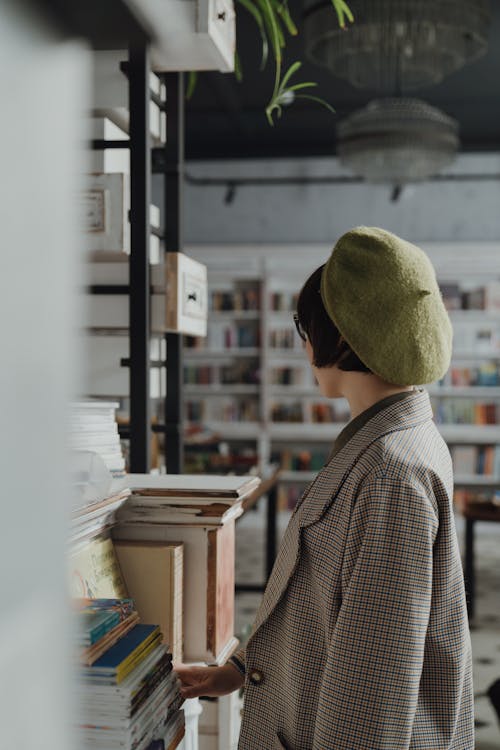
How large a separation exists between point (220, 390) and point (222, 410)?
211 mm

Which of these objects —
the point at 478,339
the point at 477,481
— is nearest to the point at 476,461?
the point at 477,481

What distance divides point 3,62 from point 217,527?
51.0 inches

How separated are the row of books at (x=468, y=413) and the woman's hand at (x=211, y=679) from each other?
705 centimetres

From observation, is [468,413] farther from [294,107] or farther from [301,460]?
[294,107]

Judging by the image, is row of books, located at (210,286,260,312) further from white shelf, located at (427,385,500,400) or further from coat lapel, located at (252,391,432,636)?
coat lapel, located at (252,391,432,636)

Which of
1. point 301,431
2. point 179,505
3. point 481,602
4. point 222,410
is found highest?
point 179,505

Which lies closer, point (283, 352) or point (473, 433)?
point (473, 433)

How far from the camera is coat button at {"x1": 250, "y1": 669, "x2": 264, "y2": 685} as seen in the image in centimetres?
118

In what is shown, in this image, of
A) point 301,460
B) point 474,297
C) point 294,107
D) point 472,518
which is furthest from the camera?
point 301,460

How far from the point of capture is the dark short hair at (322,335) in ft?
3.86

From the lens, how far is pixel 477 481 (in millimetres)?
8156

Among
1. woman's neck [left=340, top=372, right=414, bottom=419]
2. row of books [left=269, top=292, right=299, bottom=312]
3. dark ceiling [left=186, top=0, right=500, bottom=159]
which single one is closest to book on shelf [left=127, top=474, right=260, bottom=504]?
woman's neck [left=340, top=372, right=414, bottom=419]

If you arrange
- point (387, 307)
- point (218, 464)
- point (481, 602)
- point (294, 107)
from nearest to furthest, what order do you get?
1. point (387, 307)
2. point (218, 464)
3. point (481, 602)
4. point (294, 107)

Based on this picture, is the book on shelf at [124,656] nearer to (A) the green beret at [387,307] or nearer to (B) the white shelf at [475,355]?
(A) the green beret at [387,307]
